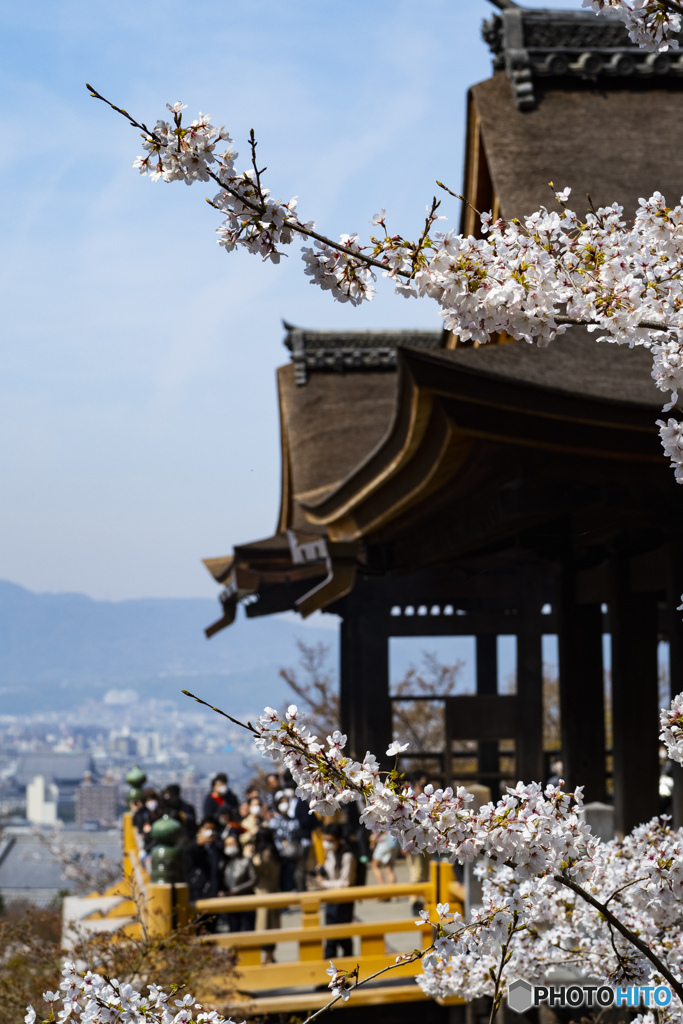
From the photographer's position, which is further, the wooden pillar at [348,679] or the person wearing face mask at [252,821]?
the wooden pillar at [348,679]

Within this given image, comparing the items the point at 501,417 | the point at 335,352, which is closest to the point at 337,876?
the point at 501,417

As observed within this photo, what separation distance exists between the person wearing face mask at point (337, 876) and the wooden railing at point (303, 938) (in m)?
0.32

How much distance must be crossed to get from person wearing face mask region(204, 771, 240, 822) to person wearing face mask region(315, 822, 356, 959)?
1.89m

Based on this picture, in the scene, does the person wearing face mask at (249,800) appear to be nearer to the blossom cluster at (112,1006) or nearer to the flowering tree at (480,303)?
the flowering tree at (480,303)

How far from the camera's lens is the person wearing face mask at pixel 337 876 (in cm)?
823

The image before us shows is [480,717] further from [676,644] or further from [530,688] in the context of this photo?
[676,644]

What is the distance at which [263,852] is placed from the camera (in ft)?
29.5

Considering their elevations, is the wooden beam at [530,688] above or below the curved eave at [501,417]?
below

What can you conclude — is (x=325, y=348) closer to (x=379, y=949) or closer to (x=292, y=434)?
(x=292, y=434)

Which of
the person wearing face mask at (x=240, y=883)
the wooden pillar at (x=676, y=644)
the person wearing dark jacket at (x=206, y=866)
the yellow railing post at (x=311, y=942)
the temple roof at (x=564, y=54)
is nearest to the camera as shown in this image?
the wooden pillar at (x=676, y=644)

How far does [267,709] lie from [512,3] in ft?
24.5

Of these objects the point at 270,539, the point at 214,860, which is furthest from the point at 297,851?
the point at 270,539

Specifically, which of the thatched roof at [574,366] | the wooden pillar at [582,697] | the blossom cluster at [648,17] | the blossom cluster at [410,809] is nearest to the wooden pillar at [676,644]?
the thatched roof at [574,366]

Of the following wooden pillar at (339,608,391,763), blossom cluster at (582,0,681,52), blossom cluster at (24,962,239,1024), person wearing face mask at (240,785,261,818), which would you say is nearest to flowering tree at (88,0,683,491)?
blossom cluster at (582,0,681,52)
